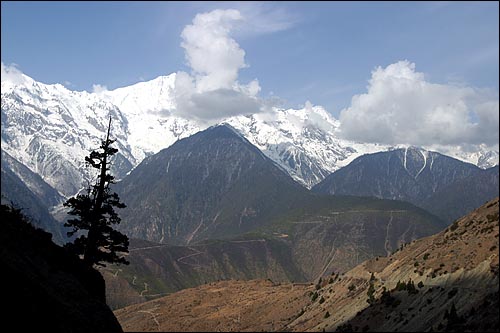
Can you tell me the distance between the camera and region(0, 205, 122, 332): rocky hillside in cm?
1442

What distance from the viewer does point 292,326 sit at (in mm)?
Result: 110438

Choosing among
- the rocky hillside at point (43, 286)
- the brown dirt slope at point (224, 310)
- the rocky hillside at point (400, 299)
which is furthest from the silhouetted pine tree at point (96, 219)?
the brown dirt slope at point (224, 310)

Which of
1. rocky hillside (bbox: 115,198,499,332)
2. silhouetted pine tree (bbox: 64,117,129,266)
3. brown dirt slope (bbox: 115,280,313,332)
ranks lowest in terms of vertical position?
brown dirt slope (bbox: 115,280,313,332)

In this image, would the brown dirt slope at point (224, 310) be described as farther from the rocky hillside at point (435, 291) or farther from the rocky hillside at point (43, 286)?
the rocky hillside at point (43, 286)

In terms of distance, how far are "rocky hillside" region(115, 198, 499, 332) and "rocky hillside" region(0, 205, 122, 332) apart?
32.3 metres

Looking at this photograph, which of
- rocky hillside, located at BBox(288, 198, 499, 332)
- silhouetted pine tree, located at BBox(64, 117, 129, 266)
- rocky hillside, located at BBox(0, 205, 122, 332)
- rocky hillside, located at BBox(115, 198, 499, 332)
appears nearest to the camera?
rocky hillside, located at BBox(0, 205, 122, 332)

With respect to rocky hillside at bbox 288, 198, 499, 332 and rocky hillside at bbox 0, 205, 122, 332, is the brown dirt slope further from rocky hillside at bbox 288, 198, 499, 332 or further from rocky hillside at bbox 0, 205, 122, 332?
rocky hillside at bbox 0, 205, 122, 332

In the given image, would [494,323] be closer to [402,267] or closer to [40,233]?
[40,233]

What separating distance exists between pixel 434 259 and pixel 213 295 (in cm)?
11534

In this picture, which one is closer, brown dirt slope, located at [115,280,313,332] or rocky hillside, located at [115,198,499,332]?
rocky hillside, located at [115,198,499,332]

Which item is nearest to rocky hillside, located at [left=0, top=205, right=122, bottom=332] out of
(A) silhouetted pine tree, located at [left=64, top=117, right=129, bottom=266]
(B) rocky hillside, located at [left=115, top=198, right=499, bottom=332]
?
(A) silhouetted pine tree, located at [left=64, top=117, right=129, bottom=266]

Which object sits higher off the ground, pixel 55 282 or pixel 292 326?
pixel 55 282

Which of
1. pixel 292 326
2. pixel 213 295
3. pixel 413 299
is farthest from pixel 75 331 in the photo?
pixel 213 295

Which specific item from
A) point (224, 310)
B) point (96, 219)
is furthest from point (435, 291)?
point (224, 310)
